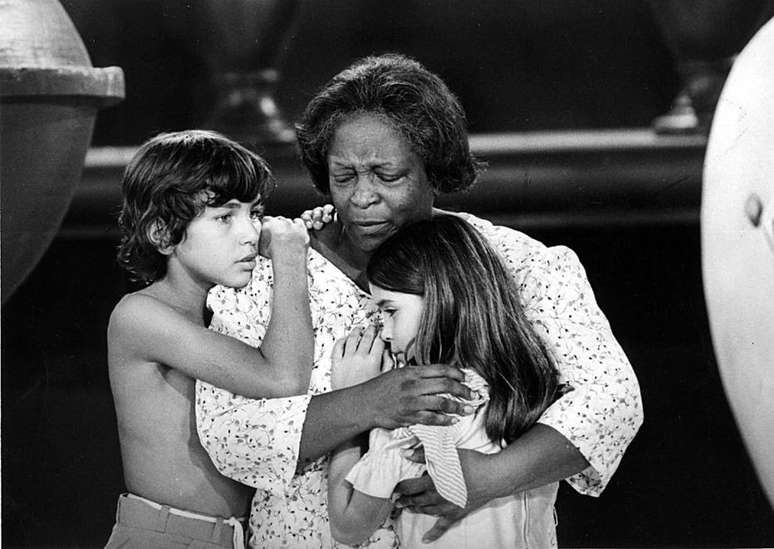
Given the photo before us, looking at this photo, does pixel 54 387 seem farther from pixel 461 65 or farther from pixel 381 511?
pixel 461 65

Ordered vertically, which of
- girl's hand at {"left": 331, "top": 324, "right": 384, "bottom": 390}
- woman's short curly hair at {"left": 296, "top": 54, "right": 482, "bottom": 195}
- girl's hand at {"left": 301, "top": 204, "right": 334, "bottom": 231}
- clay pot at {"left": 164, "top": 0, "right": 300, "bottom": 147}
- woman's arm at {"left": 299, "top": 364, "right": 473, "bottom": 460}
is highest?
clay pot at {"left": 164, "top": 0, "right": 300, "bottom": 147}

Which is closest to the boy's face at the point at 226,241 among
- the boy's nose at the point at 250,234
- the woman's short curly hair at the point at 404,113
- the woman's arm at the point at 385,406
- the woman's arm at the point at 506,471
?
the boy's nose at the point at 250,234

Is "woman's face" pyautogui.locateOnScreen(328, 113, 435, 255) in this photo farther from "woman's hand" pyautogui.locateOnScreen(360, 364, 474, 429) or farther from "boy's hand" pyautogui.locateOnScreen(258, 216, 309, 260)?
"woman's hand" pyautogui.locateOnScreen(360, 364, 474, 429)

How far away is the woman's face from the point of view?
2539 mm

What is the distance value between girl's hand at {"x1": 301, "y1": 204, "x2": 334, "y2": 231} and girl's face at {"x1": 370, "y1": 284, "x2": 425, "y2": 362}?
12.2 inches

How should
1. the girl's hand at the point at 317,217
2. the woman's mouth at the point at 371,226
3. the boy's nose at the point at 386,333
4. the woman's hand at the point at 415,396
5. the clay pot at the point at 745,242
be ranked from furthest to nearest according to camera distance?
the clay pot at the point at 745,242 < the girl's hand at the point at 317,217 < the woman's mouth at the point at 371,226 < the boy's nose at the point at 386,333 < the woman's hand at the point at 415,396

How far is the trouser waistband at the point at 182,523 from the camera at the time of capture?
2541mm

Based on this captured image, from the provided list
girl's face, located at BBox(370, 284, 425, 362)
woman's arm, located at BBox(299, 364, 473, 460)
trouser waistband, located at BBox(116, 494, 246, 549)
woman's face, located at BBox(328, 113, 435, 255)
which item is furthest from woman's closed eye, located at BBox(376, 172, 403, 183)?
trouser waistband, located at BBox(116, 494, 246, 549)

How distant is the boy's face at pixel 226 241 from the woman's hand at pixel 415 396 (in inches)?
15.4

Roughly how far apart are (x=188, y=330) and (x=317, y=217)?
1.30 ft

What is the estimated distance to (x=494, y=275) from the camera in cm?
247

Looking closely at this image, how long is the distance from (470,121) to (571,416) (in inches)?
36.1

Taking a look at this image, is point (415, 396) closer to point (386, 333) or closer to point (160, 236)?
point (386, 333)

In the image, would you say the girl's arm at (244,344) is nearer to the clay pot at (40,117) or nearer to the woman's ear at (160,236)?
the woman's ear at (160,236)
